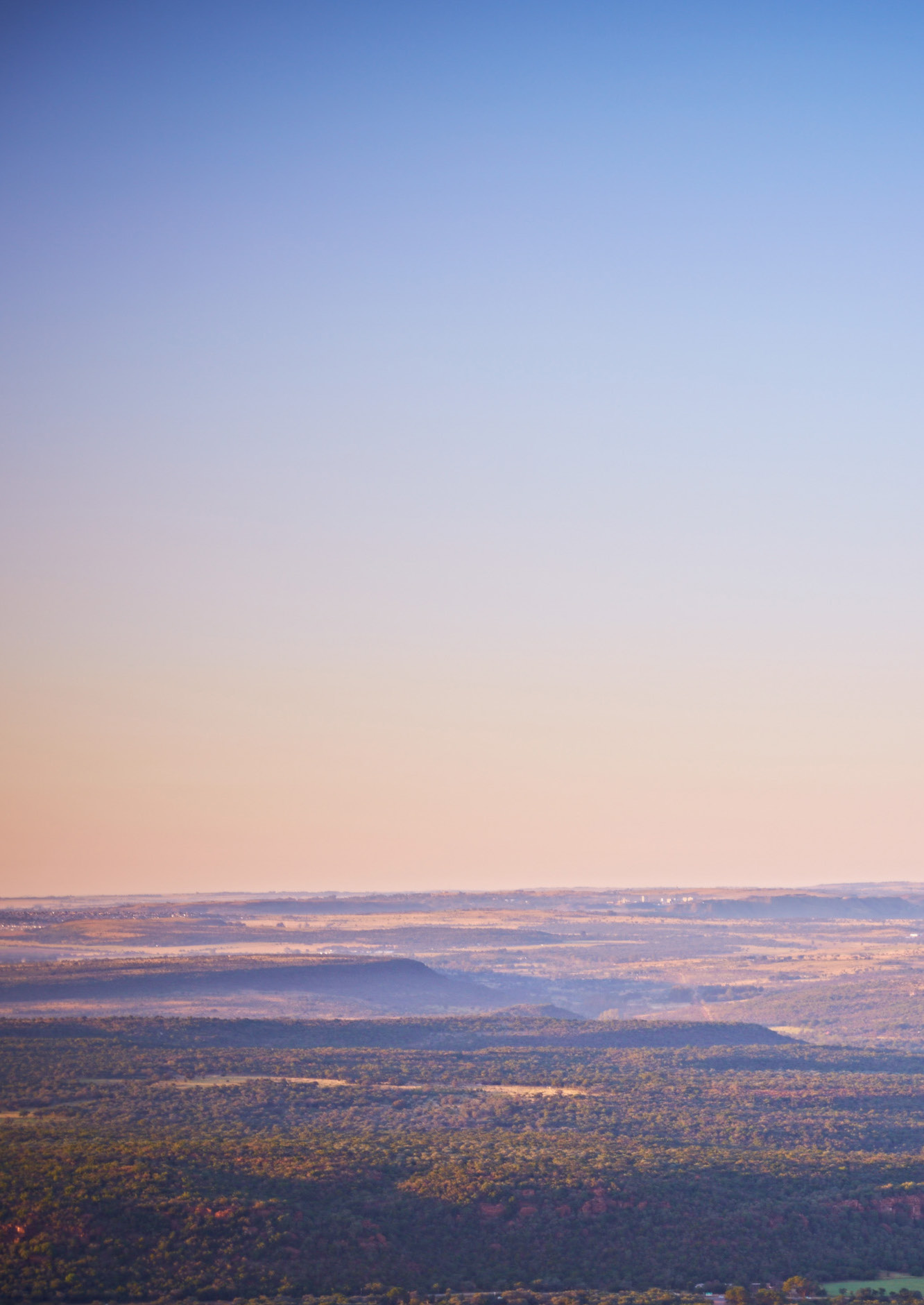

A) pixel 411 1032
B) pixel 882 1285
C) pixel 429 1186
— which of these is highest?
pixel 429 1186

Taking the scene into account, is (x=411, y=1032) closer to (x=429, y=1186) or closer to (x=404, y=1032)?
(x=404, y=1032)

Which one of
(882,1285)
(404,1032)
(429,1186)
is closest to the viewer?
(882,1285)

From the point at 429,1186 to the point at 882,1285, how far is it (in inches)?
808

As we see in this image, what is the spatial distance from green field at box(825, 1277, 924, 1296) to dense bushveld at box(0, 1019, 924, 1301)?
1.18 meters

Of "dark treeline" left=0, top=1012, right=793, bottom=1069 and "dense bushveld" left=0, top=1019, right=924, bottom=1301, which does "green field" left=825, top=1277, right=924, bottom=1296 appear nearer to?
"dense bushveld" left=0, top=1019, right=924, bottom=1301

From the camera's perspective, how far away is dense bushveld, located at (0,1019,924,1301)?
5612 centimetres

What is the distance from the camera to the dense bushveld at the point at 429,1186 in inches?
2210

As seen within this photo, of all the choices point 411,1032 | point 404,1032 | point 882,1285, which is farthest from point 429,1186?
point 411,1032

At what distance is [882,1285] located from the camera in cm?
5888

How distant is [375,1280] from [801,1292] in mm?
17239

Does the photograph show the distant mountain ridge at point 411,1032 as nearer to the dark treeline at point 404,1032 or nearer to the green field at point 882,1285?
the dark treeline at point 404,1032

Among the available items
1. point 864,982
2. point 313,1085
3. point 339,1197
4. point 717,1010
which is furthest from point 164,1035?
point 864,982

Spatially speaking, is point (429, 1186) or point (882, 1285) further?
point (429, 1186)

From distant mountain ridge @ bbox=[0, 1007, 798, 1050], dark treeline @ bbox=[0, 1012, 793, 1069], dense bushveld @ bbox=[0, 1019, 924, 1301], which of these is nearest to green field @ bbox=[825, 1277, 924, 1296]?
dense bushveld @ bbox=[0, 1019, 924, 1301]
